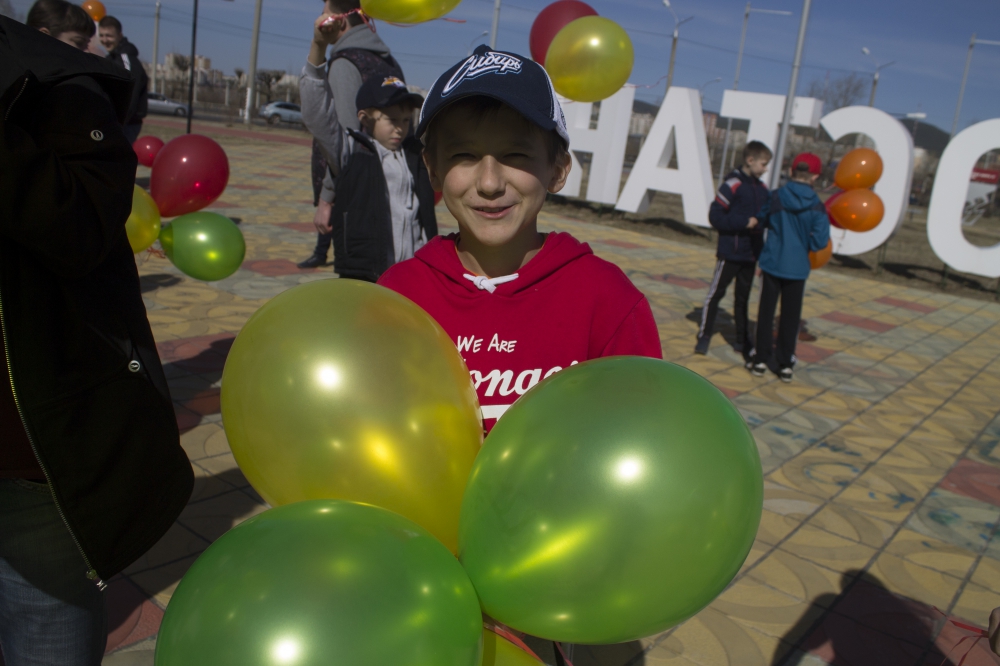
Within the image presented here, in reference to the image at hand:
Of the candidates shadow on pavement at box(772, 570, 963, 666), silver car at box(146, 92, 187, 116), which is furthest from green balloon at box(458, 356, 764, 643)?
silver car at box(146, 92, 187, 116)

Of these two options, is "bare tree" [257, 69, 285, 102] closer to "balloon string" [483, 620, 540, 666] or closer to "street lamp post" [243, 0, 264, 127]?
"street lamp post" [243, 0, 264, 127]

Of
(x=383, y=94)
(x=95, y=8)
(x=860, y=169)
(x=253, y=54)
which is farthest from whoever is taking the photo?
(x=253, y=54)

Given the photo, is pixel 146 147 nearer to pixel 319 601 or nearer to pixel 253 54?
pixel 319 601

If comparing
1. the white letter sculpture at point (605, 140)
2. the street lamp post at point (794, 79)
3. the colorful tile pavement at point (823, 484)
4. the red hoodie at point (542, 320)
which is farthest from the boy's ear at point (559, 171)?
the white letter sculpture at point (605, 140)

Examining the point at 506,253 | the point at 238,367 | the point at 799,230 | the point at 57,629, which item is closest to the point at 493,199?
the point at 506,253

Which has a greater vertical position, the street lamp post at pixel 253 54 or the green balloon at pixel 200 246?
the street lamp post at pixel 253 54

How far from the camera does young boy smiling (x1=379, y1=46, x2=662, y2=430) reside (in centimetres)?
143

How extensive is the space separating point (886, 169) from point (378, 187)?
1119 centimetres

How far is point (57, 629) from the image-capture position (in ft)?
5.38

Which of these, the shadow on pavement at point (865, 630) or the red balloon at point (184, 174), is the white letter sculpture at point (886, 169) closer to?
the shadow on pavement at point (865, 630)

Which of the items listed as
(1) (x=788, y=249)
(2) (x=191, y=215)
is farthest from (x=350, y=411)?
(1) (x=788, y=249)

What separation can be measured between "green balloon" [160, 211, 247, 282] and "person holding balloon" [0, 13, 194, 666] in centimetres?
250

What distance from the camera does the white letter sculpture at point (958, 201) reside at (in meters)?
11.6

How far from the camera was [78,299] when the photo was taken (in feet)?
4.98
